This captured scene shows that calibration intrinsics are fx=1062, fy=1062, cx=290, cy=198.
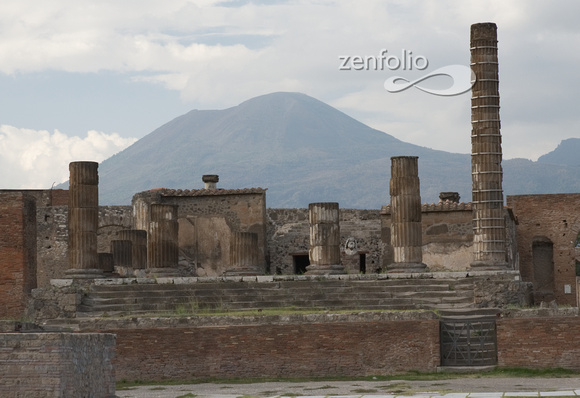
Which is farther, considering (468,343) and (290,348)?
(290,348)

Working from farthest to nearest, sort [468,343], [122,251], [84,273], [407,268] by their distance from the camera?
1. [122,251]
2. [84,273]
3. [407,268]
4. [468,343]

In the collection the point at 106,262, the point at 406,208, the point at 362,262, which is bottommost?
the point at 362,262

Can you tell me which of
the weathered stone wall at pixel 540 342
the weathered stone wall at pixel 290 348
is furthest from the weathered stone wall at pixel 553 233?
the weathered stone wall at pixel 290 348

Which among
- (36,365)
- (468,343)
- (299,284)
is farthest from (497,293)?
(36,365)

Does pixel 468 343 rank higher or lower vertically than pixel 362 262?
lower

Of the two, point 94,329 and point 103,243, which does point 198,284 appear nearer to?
point 94,329

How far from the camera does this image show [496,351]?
19422 millimetres

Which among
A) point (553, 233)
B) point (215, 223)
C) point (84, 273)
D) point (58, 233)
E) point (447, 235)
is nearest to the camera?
point (84, 273)

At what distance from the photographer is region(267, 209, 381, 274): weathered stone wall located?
34.0 metres

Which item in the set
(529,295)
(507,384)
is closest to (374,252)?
(529,295)

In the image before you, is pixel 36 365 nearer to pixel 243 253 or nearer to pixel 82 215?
pixel 82 215

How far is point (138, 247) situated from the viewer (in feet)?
94.7

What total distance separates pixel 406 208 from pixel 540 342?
6.53 m

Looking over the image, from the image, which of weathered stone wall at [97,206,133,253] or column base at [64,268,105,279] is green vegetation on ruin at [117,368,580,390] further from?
weathered stone wall at [97,206,133,253]
